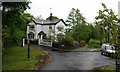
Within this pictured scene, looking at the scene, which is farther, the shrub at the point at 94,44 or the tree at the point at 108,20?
the shrub at the point at 94,44

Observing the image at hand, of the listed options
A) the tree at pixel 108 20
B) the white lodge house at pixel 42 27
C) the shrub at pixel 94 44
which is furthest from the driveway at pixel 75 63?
the white lodge house at pixel 42 27

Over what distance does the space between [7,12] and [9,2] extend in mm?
1320

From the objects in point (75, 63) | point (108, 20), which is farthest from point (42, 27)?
point (108, 20)

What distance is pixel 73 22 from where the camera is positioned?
188ft

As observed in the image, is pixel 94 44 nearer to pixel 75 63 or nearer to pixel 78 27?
pixel 78 27

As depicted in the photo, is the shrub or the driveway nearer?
the driveway

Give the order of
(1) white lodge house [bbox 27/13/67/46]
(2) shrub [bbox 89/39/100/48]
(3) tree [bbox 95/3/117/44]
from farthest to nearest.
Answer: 1. (1) white lodge house [bbox 27/13/67/46]
2. (2) shrub [bbox 89/39/100/48]
3. (3) tree [bbox 95/3/117/44]

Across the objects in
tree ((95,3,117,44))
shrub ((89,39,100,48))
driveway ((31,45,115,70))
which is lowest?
driveway ((31,45,115,70))

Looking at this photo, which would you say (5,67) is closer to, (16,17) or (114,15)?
(16,17)

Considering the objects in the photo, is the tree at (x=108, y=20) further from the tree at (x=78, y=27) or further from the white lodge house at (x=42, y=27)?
the white lodge house at (x=42, y=27)

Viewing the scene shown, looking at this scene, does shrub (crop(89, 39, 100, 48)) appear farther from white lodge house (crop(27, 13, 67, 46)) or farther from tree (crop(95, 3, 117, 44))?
tree (crop(95, 3, 117, 44))

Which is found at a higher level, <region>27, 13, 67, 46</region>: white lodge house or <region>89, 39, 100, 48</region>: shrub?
<region>27, 13, 67, 46</region>: white lodge house

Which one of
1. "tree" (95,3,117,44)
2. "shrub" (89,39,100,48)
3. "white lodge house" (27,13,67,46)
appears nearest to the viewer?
"tree" (95,3,117,44)

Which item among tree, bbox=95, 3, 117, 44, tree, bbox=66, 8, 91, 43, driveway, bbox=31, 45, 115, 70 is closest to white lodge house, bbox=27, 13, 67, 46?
tree, bbox=66, 8, 91, 43
